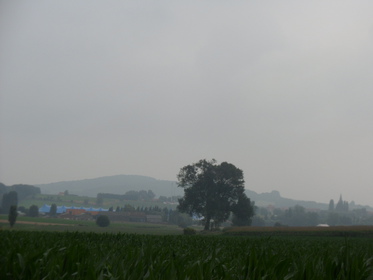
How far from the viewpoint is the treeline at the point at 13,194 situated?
99.5 meters

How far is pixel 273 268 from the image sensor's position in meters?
3.61

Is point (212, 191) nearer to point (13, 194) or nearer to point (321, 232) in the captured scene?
point (321, 232)

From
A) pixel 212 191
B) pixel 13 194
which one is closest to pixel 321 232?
pixel 212 191

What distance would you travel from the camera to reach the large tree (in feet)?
285

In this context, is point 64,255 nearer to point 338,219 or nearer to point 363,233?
point 363,233

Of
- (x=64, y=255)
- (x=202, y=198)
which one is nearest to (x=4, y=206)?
(x=202, y=198)

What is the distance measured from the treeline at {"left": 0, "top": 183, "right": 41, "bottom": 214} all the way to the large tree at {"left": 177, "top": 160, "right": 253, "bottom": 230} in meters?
43.7

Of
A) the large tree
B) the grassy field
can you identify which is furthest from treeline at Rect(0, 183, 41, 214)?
the grassy field

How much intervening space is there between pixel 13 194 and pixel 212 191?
2091 inches

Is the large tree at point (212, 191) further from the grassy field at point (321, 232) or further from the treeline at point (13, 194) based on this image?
the treeline at point (13, 194)

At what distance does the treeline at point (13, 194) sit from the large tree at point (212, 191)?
43659mm

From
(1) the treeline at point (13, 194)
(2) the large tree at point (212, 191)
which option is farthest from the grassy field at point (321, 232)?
(1) the treeline at point (13, 194)

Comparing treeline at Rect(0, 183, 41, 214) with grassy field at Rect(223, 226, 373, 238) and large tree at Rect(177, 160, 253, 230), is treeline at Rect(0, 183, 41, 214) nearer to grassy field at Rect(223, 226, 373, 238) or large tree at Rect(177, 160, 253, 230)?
large tree at Rect(177, 160, 253, 230)

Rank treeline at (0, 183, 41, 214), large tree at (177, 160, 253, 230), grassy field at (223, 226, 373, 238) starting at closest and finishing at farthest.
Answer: grassy field at (223, 226, 373, 238), large tree at (177, 160, 253, 230), treeline at (0, 183, 41, 214)
